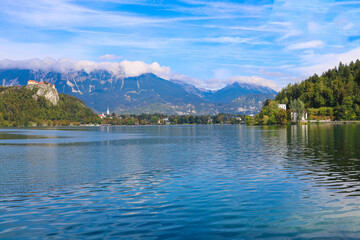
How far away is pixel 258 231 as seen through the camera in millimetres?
17281

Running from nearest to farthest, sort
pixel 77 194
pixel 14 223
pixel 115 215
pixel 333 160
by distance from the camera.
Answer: pixel 14 223 < pixel 115 215 < pixel 77 194 < pixel 333 160

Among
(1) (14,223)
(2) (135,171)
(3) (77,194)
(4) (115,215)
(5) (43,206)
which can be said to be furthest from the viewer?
(2) (135,171)

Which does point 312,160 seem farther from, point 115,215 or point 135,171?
point 115,215

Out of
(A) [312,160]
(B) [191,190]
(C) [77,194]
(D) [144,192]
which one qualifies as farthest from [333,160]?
(C) [77,194]

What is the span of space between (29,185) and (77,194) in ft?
24.1

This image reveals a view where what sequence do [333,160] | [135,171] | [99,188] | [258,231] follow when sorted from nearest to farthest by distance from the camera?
[258,231], [99,188], [135,171], [333,160]

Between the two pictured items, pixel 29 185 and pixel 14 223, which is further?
pixel 29 185

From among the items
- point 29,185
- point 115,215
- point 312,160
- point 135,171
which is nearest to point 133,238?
point 115,215

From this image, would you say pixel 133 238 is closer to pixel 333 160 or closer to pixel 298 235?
pixel 298 235

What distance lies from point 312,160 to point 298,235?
32603 millimetres

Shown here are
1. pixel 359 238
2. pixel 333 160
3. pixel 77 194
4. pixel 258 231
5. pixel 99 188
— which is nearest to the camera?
pixel 359 238

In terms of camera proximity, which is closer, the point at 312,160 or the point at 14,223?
the point at 14,223

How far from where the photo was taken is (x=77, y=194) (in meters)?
26.7

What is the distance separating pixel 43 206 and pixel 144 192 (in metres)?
7.97
